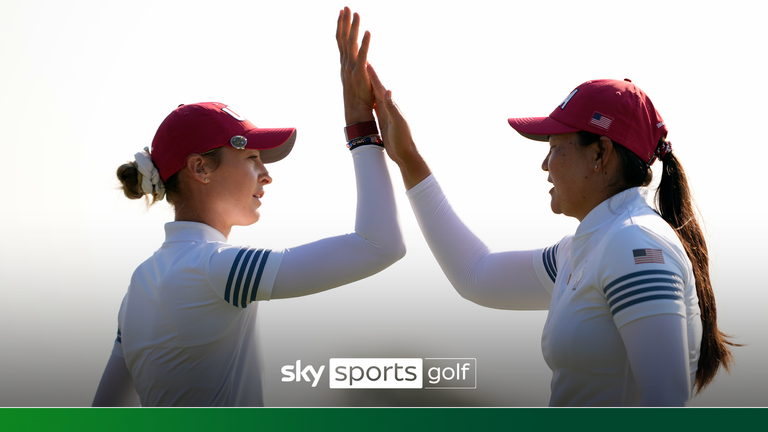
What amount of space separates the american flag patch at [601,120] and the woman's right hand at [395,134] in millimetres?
671

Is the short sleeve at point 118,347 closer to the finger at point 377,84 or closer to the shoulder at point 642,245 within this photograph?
the finger at point 377,84

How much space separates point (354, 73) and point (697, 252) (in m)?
1.30

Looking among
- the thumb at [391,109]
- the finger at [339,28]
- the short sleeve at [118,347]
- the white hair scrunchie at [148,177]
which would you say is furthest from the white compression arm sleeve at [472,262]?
the short sleeve at [118,347]

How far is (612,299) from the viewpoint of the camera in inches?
55.0

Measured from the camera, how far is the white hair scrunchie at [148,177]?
185 centimetres

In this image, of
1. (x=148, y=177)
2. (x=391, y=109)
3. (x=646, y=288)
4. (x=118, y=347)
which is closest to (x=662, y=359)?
(x=646, y=288)

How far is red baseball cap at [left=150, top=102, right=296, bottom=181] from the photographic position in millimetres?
1827

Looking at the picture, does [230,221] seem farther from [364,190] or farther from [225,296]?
[364,190]

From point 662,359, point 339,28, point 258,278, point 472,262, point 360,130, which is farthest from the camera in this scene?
point 472,262

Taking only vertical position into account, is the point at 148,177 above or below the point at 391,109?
below

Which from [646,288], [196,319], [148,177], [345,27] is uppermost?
[345,27]

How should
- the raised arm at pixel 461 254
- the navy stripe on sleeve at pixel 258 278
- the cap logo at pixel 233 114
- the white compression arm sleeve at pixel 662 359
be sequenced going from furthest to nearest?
the raised arm at pixel 461 254 < the cap logo at pixel 233 114 < the navy stripe on sleeve at pixel 258 278 < the white compression arm sleeve at pixel 662 359

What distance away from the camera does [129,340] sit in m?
1.80

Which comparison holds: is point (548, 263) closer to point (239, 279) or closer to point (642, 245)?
point (642, 245)
